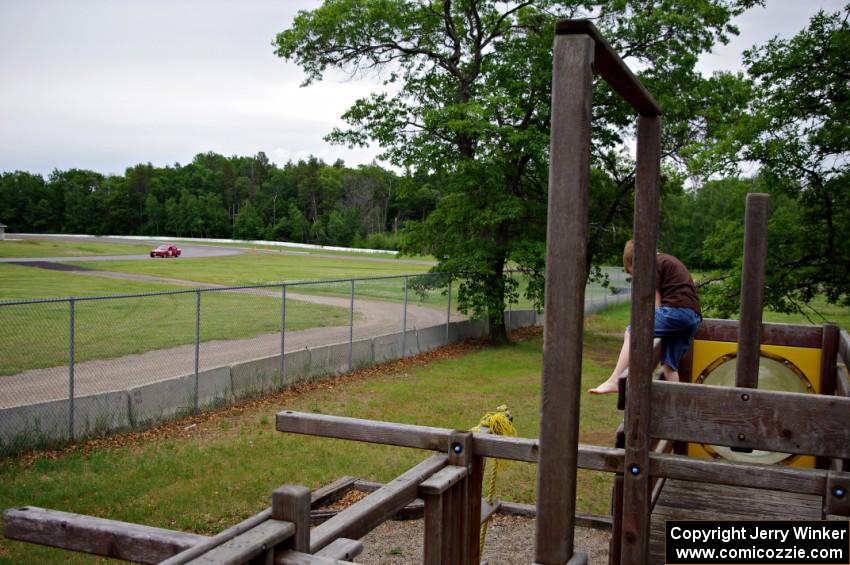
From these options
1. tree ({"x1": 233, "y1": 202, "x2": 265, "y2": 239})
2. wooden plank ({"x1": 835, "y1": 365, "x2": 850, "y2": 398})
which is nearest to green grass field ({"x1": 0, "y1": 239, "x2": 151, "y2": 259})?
wooden plank ({"x1": 835, "y1": 365, "x2": 850, "y2": 398})

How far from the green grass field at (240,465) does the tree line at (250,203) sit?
68.1m

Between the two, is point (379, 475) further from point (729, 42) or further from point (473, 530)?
point (729, 42)

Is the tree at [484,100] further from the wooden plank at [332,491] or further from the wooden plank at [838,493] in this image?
the wooden plank at [838,493]

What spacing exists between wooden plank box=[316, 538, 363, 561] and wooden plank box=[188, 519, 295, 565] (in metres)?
0.29

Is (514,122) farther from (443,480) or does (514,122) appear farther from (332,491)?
(443,480)

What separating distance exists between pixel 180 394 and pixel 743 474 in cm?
1089

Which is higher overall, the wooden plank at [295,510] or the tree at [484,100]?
the tree at [484,100]

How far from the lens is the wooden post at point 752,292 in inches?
193

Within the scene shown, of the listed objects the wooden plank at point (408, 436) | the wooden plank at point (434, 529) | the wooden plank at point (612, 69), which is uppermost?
the wooden plank at point (612, 69)

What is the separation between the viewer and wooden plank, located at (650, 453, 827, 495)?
3020 millimetres

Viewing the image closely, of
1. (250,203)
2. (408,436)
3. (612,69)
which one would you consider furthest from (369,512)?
(250,203)

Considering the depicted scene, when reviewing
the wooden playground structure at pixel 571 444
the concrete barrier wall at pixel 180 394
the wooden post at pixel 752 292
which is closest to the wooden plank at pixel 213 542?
the wooden playground structure at pixel 571 444

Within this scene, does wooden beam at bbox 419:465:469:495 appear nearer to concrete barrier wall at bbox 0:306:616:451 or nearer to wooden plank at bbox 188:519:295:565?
wooden plank at bbox 188:519:295:565

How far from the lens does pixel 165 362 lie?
1519 centimetres
